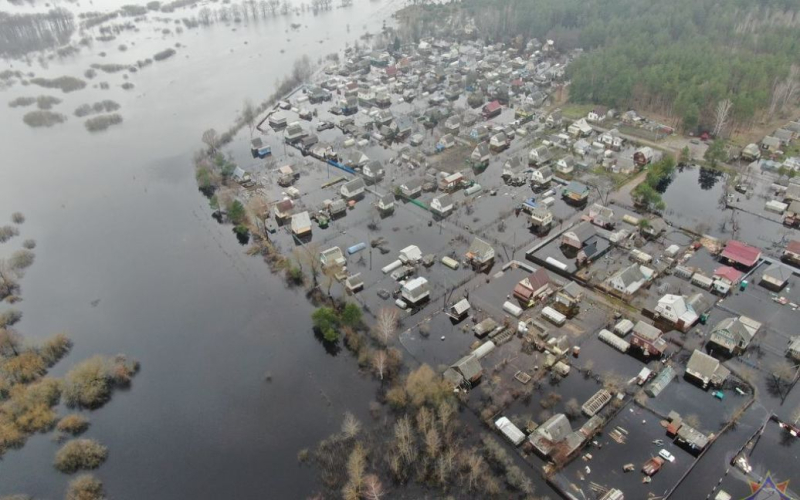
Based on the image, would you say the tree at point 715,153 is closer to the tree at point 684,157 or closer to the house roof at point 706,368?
the tree at point 684,157

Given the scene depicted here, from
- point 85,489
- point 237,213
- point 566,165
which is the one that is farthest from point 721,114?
point 85,489

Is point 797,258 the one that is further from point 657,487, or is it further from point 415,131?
point 415,131

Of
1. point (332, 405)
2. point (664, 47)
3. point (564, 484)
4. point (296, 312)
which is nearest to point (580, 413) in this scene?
point (564, 484)

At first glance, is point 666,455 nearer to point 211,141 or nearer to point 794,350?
point 794,350

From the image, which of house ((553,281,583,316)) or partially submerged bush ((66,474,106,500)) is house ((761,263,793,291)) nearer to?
house ((553,281,583,316))

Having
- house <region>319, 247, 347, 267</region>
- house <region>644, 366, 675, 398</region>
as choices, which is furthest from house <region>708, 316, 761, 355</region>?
house <region>319, 247, 347, 267</region>

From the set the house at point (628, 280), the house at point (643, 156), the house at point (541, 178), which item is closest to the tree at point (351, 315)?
the house at point (628, 280)
